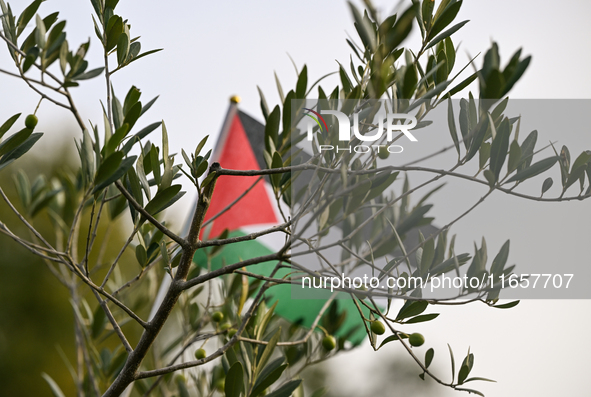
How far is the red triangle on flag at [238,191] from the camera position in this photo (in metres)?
1.94

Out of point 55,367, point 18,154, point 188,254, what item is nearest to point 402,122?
point 188,254

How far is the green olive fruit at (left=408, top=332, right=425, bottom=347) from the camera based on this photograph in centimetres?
84

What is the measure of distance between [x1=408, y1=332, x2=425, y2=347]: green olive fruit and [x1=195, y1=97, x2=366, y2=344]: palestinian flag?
857 millimetres

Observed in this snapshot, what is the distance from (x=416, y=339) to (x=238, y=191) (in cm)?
124

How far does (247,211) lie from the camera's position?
2.03 metres

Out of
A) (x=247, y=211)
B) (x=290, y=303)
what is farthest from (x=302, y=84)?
(x=247, y=211)

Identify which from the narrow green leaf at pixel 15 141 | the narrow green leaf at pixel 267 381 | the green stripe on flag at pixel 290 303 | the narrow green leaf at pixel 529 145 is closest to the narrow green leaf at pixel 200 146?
the narrow green leaf at pixel 15 141

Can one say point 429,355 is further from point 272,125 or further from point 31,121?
point 31,121

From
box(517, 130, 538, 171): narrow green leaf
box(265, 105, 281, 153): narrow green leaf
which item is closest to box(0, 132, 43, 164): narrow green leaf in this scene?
box(265, 105, 281, 153): narrow green leaf

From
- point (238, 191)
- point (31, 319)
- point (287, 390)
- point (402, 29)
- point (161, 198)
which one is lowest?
point (31, 319)

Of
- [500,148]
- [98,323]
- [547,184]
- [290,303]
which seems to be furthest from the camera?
[290,303]

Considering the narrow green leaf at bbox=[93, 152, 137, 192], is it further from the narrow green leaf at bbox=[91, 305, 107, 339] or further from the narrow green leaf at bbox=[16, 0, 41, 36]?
the narrow green leaf at bbox=[91, 305, 107, 339]

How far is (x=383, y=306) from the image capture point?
1655 mm

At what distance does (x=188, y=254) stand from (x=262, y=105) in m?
0.34
